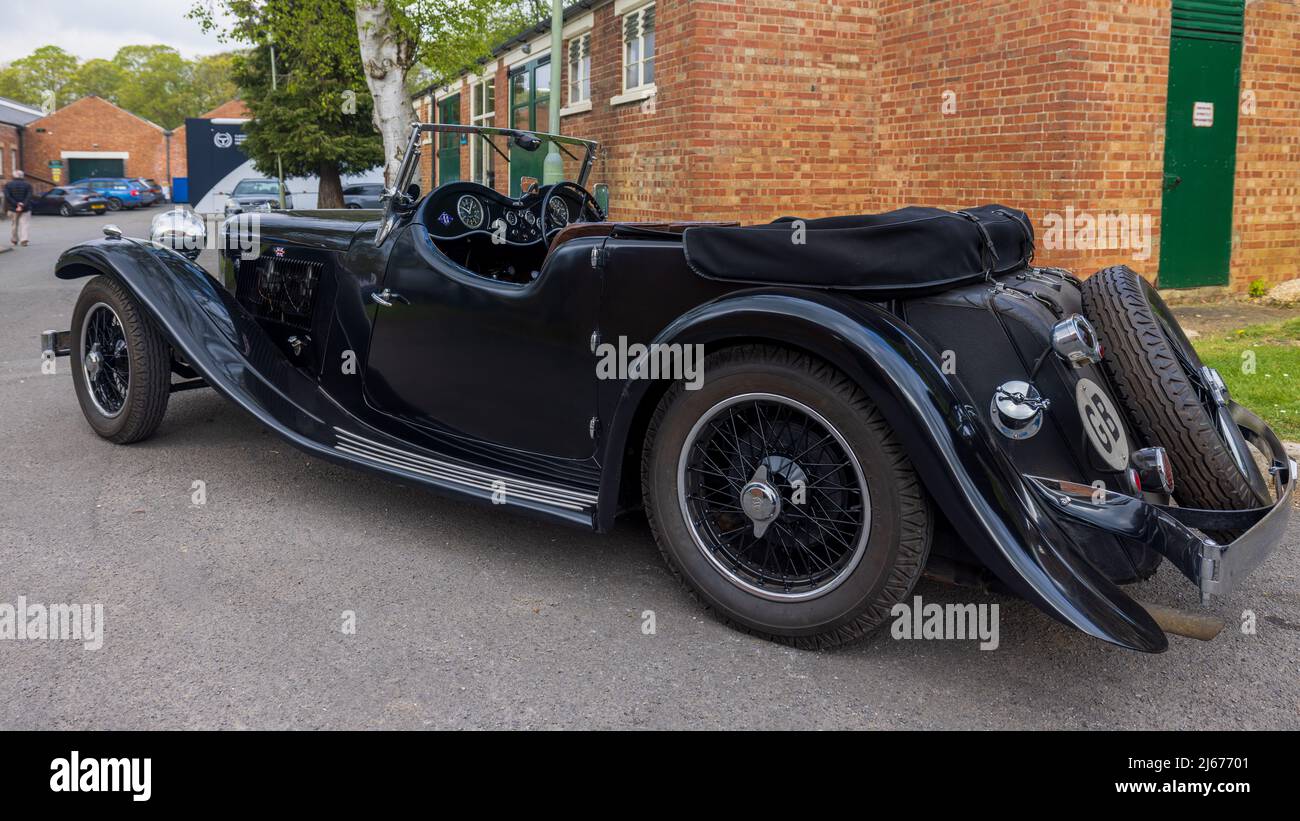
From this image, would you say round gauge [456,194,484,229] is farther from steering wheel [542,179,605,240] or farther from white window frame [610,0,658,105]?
white window frame [610,0,658,105]

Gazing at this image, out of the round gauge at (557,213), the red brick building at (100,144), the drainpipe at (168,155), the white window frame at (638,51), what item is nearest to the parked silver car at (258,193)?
the white window frame at (638,51)

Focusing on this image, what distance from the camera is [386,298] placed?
4.13m

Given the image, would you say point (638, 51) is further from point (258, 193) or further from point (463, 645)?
point (258, 193)

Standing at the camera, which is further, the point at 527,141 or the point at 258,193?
the point at 258,193

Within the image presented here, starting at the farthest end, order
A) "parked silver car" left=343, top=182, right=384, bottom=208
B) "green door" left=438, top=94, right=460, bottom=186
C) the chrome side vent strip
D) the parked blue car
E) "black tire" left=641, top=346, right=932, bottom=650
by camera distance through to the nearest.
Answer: the parked blue car → "parked silver car" left=343, top=182, right=384, bottom=208 → "green door" left=438, top=94, right=460, bottom=186 → the chrome side vent strip → "black tire" left=641, top=346, right=932, bottom=650

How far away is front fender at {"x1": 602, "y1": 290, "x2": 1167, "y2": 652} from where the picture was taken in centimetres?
252

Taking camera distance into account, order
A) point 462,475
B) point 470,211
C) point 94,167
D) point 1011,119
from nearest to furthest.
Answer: point 462,475
point 470,211
point 1011,119
point 94,167

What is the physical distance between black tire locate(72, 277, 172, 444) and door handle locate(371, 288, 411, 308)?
1321mm

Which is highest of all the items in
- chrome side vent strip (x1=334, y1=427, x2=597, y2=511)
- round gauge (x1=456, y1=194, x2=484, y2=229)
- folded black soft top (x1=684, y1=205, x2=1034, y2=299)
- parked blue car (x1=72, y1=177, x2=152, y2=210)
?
parked blue car (x1=72, y1=177, x2=152, y2=210)

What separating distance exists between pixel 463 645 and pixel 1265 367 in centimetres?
602

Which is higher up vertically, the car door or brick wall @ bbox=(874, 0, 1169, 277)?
brick wall @ bbox=(874, 0, 1169, 277)

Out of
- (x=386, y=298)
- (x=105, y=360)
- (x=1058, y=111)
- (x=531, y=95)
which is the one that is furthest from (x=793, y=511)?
(x=531, y=95)

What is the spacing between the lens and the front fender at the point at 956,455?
8.27ft

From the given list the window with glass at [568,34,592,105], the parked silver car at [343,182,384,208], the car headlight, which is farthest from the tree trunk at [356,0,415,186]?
the parked silver car at [343,182,384,208]
